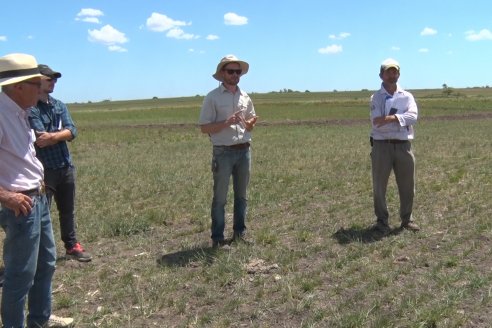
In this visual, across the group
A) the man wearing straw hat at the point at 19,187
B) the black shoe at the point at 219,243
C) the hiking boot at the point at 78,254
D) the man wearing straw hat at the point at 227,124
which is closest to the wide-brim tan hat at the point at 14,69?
the man wearing straw hat at the point at 19,187

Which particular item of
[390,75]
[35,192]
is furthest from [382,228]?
[35,192]

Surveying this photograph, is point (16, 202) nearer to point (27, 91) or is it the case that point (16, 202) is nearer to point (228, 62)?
point (27, 91)

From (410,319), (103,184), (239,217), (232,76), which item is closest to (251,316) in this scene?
(410,319)

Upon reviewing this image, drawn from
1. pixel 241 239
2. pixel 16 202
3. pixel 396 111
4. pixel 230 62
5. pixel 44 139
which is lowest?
pixel 241 239

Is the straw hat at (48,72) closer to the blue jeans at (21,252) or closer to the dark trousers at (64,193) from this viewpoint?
the dark trousers at (64,193)

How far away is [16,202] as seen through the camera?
3.36 m

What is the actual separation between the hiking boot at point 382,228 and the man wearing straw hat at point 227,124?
192 cm

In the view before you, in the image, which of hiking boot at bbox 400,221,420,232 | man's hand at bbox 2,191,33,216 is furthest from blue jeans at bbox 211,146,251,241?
man's hand at bbox 2,191,33,216

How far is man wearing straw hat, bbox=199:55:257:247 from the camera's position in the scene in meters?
5.75

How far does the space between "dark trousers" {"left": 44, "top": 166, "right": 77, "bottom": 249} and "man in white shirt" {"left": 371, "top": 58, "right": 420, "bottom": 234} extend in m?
3.89

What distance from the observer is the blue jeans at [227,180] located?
5934 millimetres

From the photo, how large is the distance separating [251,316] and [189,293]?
82 cm

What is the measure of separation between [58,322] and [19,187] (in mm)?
1327

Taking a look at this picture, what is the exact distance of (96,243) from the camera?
22.2 ft
